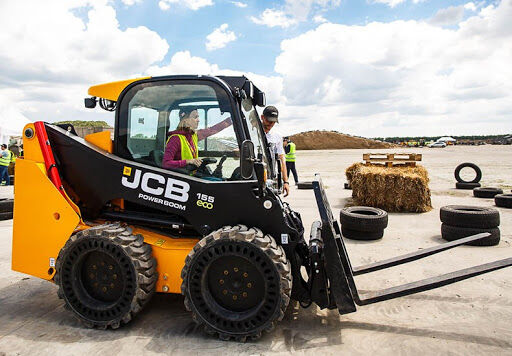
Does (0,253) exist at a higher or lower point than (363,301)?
lower

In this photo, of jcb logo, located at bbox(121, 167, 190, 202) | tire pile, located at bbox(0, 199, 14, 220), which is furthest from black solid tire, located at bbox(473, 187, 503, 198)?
tire pile, located at bbox(0, 199, 14, 220)

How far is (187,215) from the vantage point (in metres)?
3.90

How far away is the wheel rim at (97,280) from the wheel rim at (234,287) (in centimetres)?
71

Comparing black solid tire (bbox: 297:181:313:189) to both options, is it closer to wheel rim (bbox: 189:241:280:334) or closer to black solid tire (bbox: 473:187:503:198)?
black solid tire (bbox: 473:187:503:198)

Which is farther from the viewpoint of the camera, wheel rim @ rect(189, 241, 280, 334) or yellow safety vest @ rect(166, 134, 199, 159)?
yellow safety vest @ rect(166, 134, 199, 159)

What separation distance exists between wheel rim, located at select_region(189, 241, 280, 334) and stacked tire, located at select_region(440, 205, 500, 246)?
4356 mm

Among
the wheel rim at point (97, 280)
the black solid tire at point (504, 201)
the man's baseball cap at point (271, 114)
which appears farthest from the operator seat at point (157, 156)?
the black solid tire at point (504, 201)

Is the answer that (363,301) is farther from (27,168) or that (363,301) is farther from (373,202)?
(373,202)

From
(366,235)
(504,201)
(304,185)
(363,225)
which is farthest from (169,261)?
(304,185)

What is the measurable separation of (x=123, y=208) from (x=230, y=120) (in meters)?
1.56

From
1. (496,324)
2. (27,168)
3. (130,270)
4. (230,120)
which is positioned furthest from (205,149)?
(496,324)

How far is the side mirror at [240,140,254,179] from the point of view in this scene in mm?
3537

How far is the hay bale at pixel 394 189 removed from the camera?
31.3 ft

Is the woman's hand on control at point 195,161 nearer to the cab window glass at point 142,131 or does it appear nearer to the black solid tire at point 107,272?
the cab window glass at point 142,131
